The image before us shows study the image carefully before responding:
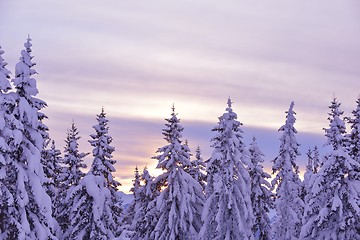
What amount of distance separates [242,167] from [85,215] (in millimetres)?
11942

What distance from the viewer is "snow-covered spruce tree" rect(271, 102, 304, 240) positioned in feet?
142

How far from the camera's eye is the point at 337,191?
28312 mm

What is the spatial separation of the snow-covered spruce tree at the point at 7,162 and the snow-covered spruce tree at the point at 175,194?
16503 mm

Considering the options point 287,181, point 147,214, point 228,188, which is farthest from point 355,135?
point 147,214

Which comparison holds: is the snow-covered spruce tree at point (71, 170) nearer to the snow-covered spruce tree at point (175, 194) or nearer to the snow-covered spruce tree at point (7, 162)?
the snow-covered spruce tree at point (175, 194)

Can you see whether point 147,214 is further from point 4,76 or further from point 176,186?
point 4,76

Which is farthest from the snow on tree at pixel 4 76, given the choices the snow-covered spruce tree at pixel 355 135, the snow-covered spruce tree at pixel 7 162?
the snow-covered spruce tree at pixel 355 135

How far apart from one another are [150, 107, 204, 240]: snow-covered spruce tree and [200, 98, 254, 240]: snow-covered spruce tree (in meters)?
2.11

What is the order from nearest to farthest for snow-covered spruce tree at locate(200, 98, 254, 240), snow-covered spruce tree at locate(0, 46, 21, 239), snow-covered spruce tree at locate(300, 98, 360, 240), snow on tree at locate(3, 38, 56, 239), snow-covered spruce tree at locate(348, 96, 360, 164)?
snow-covered spruce tree at locate(0, 46, 21, 239)
snow on tree at locate(3, 38, 56, 239)
snow-covered spruce tree at locate(300, 98, 360, 240)
snow-covered spruce tree at locate(348, 96, 360, 164)
snow-covered spruce tree at locate(200, 98, 254, 240)

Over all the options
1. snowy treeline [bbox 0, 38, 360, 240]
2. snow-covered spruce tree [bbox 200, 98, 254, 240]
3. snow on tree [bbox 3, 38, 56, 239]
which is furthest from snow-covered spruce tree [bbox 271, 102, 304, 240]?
snow on tree [bbox 3, 38, 56, 239]

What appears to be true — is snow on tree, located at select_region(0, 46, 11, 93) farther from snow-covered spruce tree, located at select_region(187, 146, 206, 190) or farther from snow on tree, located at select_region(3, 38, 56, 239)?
snow-covered spruce tree, located at select_region(187, 146, 206, 190)

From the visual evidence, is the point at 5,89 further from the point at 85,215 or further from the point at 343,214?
the point at 343,214

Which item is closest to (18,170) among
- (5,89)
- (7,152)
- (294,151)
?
(7,152)

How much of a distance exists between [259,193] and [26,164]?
28.0m
